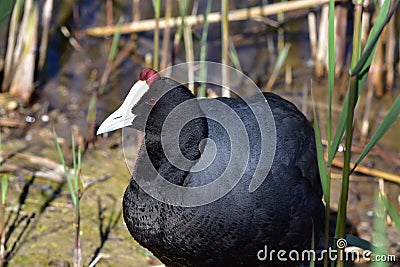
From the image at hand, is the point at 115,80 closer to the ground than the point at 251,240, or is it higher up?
higher up

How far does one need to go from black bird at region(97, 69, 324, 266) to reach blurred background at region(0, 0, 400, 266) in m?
0.40

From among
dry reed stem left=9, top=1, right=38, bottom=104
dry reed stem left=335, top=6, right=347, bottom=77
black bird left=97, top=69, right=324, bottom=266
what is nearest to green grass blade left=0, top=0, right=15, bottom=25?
black bird left=97, top=69, right=324, bottom=266

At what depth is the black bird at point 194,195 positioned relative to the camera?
2512 mm

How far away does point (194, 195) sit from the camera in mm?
2566

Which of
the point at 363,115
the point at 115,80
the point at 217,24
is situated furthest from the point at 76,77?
the point at 363,115

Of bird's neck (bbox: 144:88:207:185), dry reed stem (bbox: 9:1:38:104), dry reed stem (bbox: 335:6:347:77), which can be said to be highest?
dry reed stem (bbox: 335:6:347:77)

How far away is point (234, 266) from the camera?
2.72m

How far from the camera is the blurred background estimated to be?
11.3 ft

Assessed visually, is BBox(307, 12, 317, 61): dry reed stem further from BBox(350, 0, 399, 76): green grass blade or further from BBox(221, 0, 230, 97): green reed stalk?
BBox(350, 0, 399, 76): green grass blade

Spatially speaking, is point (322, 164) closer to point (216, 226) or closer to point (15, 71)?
point (216, 226)

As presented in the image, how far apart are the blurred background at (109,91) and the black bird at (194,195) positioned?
0.40 metres

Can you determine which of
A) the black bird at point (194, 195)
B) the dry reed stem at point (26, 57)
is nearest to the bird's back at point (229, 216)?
the black bird at point (194, 195)

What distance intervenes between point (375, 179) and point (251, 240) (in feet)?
5.35

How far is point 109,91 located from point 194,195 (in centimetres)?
220
